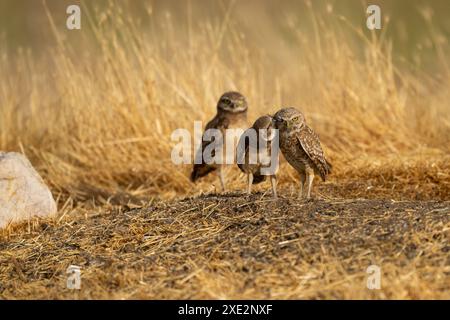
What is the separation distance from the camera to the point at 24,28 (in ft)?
69.8

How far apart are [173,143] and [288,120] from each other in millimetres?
3413

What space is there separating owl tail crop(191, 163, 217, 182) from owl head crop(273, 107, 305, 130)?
2.14m

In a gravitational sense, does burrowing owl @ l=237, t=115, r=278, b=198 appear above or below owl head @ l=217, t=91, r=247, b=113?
below

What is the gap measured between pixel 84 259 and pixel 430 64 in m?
13.6

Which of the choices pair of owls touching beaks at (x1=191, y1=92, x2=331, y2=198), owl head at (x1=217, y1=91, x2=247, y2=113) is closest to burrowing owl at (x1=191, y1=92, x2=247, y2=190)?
owl head at (x1=217, y1=91, x2=247, y2=113)

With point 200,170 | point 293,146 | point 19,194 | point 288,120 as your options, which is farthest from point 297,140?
point 19,194

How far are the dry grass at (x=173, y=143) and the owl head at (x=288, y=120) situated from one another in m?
0.68

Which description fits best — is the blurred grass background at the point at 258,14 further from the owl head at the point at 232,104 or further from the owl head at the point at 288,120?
the owl head at the point at 288,120

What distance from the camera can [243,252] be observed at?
5871mm

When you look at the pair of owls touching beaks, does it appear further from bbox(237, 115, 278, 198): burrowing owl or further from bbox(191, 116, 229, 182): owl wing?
bbox(191, 116, 229, 182): owl wing

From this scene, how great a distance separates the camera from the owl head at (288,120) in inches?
277

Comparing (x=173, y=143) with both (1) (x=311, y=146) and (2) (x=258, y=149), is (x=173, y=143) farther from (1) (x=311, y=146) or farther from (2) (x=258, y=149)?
(1) (x=311, y=146)

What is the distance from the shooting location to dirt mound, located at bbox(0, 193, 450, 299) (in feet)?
17.5
